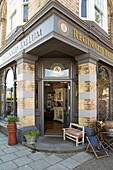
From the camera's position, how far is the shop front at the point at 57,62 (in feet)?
13.5

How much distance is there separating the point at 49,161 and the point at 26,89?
107 inches

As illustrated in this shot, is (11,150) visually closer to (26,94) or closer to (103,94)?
(26,94)


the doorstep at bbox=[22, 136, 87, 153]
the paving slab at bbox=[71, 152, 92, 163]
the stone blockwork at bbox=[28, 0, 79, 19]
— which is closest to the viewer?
the paving slab at bbox=[71, 152, 92, 163]

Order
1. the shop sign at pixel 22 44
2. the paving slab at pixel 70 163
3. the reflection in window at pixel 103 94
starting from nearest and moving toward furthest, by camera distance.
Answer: the paving slab at pixel 70 163 → the shop sign at pixel 22 44 → the reflection in window at pixel 103 94

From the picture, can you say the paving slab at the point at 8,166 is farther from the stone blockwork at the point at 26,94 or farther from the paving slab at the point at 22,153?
the stone blockwork at the point at 26,94

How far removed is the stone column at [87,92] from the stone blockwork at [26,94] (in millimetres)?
1996

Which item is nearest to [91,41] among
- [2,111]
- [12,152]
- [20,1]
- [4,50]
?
[20,1]

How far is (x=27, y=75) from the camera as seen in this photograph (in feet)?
17.1

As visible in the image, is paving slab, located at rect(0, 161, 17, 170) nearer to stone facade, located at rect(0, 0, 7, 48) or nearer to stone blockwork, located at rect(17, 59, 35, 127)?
stone blockwork, located at rect(17, 59, 35, 127)

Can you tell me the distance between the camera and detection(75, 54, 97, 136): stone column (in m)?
5.05

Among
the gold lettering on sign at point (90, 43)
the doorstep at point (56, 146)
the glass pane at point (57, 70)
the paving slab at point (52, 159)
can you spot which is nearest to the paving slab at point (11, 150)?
the doorstep at point (56, 146)

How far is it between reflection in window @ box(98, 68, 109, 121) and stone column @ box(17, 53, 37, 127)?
11.1 feet

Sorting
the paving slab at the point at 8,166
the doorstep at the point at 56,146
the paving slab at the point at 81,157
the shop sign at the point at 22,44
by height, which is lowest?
the paving slab at the point at 81,157

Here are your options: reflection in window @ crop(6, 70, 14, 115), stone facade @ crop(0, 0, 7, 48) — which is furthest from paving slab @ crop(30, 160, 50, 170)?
stone facade @ crop(0, 0, 7, 48)
